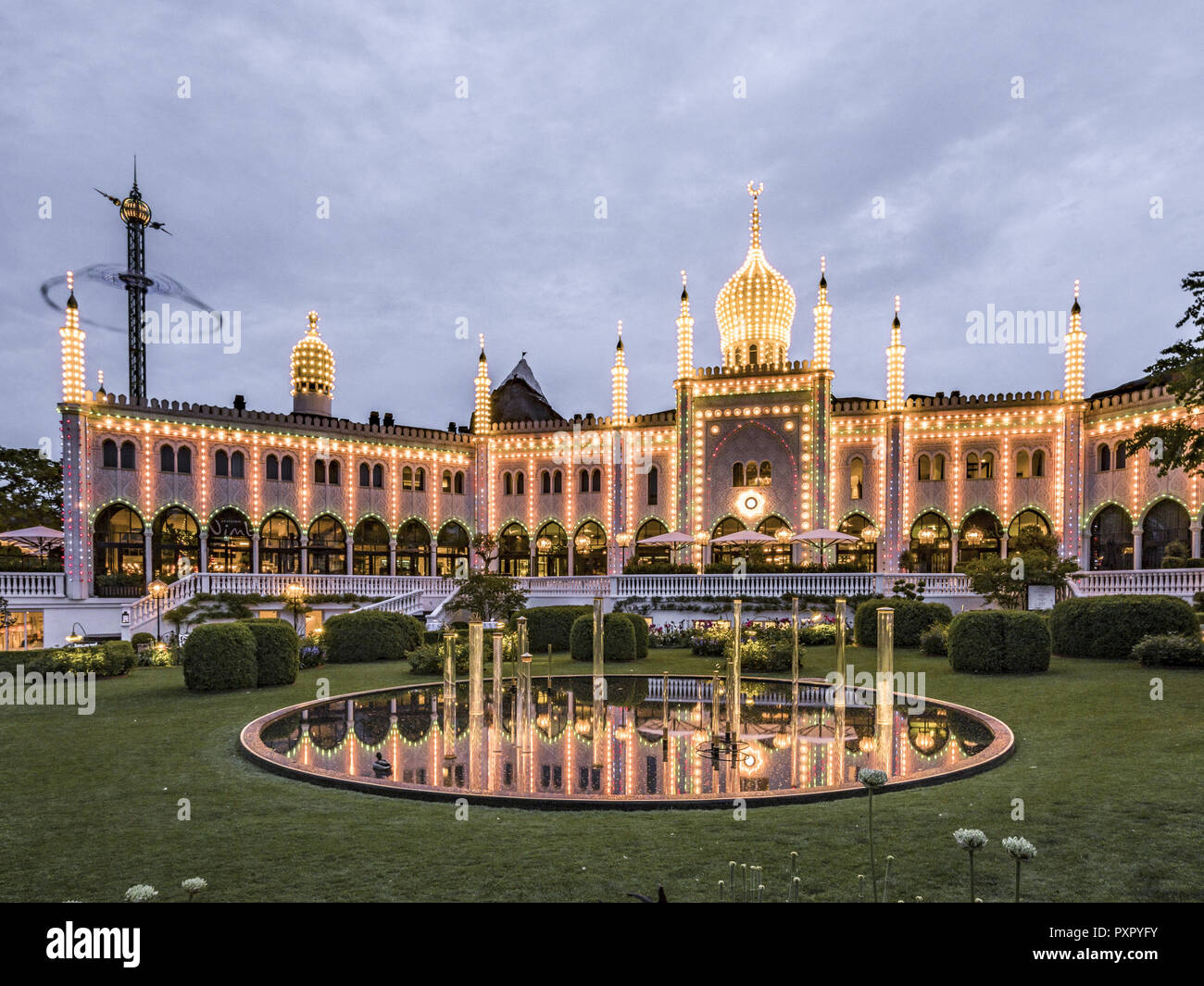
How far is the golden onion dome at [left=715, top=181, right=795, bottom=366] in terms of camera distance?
156 ft

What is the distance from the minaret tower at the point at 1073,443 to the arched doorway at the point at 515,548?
98.7ft

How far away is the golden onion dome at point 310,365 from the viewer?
5181 cm

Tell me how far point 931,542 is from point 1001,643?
27.8 m

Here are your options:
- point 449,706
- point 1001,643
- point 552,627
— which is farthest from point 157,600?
point 1001,643

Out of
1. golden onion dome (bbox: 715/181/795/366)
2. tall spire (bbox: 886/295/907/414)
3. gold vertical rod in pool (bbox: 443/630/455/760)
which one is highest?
golden onion dome (bbox: 715/181/795/366)

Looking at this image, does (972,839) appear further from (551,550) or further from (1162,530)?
(551,550)

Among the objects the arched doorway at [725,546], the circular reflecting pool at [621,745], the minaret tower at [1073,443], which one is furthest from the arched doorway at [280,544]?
the minaret tower at [1073,443]

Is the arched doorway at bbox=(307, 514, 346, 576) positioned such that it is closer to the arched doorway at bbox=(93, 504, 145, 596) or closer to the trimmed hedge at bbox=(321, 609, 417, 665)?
the arched doorway at bbox=(93, 504, 145, 596)

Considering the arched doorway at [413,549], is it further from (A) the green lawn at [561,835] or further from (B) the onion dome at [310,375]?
(A) the green lawn at [561,835]

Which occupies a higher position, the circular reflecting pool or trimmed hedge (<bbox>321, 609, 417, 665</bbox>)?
the circular reflecting pool

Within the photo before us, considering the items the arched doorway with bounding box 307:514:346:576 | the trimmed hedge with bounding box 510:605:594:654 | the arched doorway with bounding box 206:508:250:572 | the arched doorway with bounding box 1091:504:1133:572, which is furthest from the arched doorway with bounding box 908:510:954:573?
the arched doorway with bounding box 206:508:250:572

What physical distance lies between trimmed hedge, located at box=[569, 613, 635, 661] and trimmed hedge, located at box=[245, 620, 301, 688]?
7.94 meters

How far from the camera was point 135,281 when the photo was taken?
66.1m
